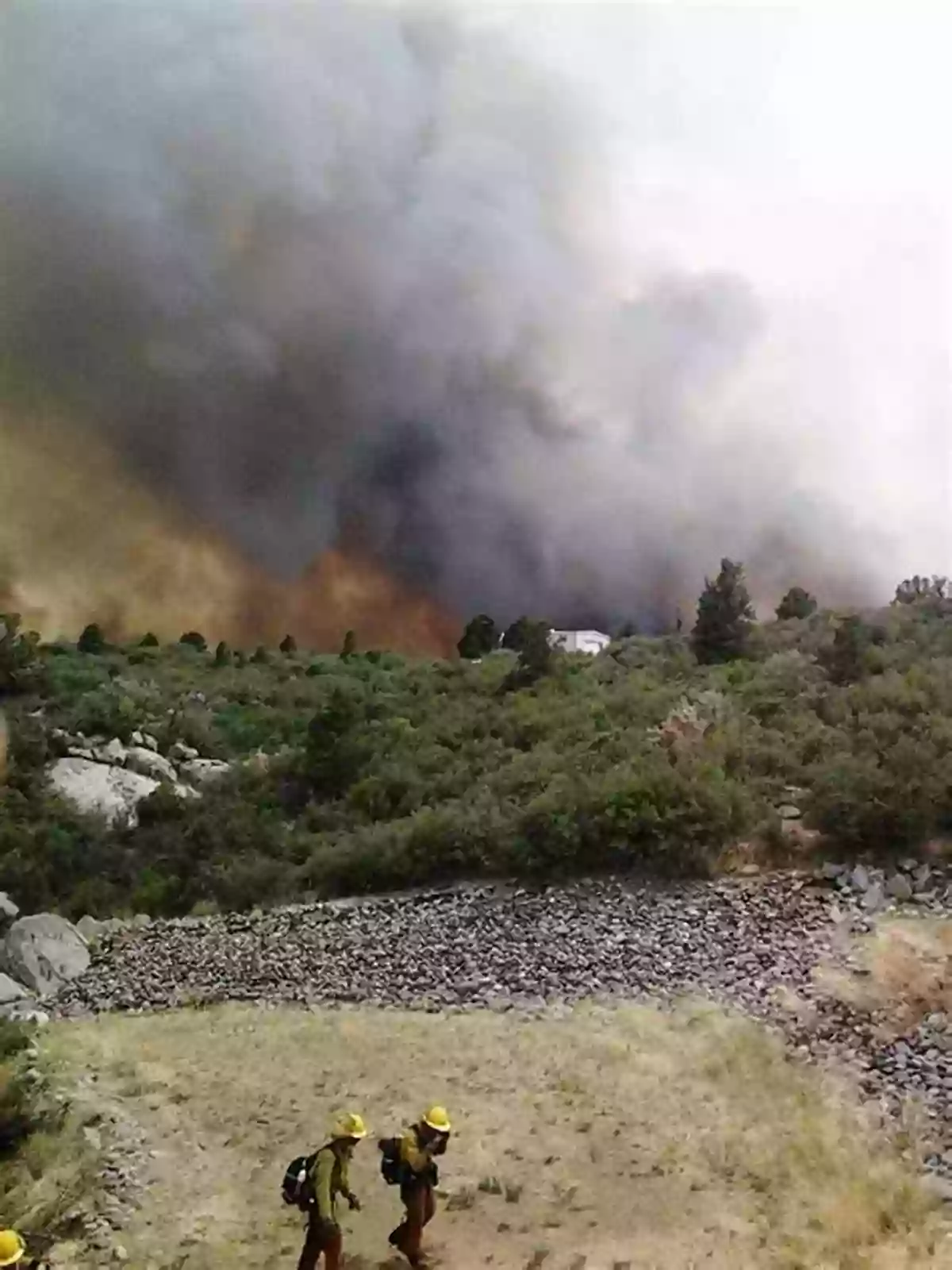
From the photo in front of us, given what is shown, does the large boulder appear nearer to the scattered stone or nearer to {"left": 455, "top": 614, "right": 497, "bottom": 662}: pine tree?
{"left": 455, "top": 614, "right": 497, "bottom": 662}: pine tree

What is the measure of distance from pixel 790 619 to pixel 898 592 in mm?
884

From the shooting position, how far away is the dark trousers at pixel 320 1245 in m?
2.92

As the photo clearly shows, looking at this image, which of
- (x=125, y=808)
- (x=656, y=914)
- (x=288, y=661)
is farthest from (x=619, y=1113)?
(x=125, y=808)

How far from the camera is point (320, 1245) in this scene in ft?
9.67

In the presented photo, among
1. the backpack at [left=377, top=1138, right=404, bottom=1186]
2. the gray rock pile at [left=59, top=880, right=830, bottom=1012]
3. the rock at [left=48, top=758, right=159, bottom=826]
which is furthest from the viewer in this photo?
the rock at [left=48, top=758, right=159, bottom=826]

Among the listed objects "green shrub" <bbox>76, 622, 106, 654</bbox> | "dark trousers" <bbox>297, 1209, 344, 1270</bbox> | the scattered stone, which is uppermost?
"green shrub" <bbox>76, 622, 106, 654</bbox>

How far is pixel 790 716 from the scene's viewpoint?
6.73 meters

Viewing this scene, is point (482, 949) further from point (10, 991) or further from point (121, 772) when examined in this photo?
point (121, 772)

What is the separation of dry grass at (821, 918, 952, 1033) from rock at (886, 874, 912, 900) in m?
0.25

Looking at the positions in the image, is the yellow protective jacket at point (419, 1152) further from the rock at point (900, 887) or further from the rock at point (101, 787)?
the rock at point (101, 787)

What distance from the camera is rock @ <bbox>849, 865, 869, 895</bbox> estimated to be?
530cm

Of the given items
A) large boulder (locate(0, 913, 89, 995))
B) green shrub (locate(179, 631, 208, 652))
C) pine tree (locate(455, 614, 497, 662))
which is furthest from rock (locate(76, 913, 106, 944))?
pine tree (locate(455, 614, 497, 662))

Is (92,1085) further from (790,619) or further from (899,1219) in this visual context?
(790,619)

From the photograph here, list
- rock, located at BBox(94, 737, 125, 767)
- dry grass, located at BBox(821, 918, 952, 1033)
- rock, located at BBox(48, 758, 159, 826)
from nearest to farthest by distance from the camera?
dry grass, located at BBox(821, 918, 952, 1033) < rock, located at BBox(48, 758, 159, 826) < rock, located at BBox(94, 737, 125, 767)
